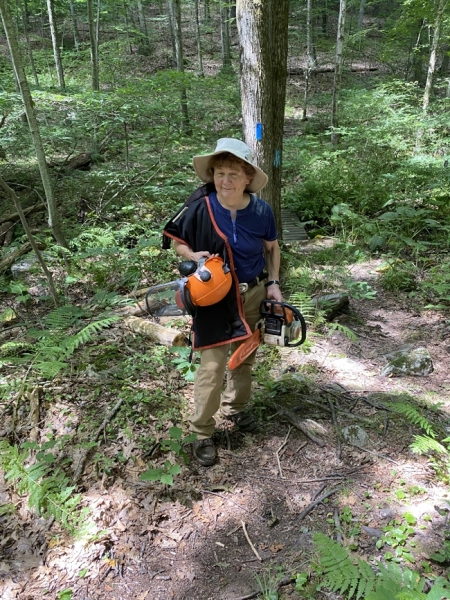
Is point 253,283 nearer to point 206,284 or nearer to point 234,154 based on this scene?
point 206,284

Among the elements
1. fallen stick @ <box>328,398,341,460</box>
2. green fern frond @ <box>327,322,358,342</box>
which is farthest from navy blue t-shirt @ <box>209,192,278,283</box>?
green fern frond @ <box>327,322,358,342</box>

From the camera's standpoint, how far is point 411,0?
11.0 meters

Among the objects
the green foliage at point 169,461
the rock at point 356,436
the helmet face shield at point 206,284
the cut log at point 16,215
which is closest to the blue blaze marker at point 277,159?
the helmet face shield at point 206,284

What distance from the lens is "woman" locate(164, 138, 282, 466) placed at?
2.60 m

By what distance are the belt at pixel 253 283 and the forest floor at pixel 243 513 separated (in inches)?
49.9

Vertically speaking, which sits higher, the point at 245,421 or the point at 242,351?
the point at 242,351

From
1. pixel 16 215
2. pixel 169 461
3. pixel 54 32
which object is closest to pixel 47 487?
pixel 169 461

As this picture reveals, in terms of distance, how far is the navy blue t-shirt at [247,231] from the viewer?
271 cm

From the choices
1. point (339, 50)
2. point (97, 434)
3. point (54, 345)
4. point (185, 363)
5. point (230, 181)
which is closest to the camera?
point (230, 181)

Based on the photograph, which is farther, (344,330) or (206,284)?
(344,330)

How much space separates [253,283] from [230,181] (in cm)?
78

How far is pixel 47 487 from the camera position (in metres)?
2.69

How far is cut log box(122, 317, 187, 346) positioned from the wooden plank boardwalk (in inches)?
153

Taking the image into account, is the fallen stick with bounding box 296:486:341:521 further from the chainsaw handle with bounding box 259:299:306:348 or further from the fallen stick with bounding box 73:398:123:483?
the fallen stick with bounding box 73:398:123:483
